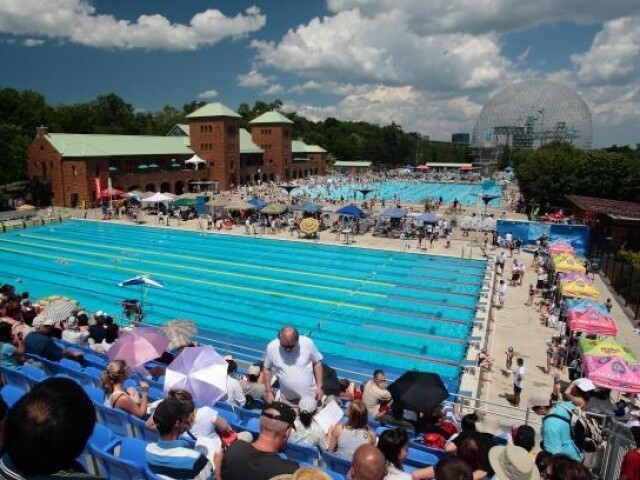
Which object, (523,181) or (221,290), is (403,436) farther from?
(523,181)

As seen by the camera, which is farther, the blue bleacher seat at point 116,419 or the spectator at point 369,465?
the blue bleacher seat at point 116,419

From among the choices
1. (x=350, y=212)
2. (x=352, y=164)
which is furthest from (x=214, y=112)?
(x=352, y=164)

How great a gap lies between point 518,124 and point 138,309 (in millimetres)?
137970

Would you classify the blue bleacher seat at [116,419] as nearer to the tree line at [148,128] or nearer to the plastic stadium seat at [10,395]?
the plastic stadium seat at [10,395]

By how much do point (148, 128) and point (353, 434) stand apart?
3448 inches

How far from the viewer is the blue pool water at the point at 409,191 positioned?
53.8m

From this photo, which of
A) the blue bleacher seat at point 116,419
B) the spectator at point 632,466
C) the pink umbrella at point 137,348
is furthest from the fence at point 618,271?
the blue bleacher seat at point 116,419

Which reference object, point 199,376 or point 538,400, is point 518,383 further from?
point 199,376

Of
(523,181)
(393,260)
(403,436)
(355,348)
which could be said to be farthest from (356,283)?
(523,181)

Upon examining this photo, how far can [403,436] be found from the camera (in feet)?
12.9

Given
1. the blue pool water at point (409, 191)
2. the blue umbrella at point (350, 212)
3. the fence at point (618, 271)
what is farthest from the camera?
the blue pool water at point (409, 191)

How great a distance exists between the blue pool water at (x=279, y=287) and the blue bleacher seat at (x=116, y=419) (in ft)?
24.6

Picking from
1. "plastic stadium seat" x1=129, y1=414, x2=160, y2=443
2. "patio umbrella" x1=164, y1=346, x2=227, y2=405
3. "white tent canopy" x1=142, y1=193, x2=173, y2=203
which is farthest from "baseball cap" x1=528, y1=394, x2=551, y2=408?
"white tent canopy" x1=142, y1=193, x2=173, y2=203

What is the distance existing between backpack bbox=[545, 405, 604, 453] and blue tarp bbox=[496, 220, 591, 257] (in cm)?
2074
